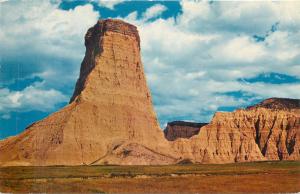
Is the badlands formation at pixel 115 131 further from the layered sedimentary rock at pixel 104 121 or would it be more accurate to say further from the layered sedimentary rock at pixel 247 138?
the layered sedimentary rock at pixel 247 138

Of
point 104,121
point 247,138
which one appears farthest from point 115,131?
point 247,138

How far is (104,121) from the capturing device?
12662cm

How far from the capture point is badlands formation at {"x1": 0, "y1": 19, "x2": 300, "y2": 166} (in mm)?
116875

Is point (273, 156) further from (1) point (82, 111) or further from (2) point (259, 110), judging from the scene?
(1) point (82, 111)

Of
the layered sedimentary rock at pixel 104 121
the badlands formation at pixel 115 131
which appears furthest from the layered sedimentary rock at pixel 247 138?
the layered sedimentary rock at pixel 104 121

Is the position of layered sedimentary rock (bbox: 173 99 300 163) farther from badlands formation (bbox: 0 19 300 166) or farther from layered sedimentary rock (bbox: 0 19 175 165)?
layered sedimentary rock (bbox: 0 19 175 165)

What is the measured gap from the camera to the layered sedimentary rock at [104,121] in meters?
116

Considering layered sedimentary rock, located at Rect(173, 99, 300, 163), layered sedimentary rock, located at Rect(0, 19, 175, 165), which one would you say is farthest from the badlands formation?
layered sedimentary rock, located at Rect(173, 99, 300, 163)

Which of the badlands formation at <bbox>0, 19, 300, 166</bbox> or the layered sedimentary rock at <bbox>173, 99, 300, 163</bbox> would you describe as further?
the layered sedimentary rock at <bbox>173, 99, 300, 163</bbox>

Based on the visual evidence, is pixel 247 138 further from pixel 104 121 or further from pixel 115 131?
pixel 104 121

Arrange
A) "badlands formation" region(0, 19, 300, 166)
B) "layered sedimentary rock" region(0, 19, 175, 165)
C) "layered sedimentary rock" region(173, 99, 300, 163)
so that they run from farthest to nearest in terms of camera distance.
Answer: "layered sedimentary rock" region(173, 99, 300, 163), "badlands formation" region(0, 19, 300, 166), "layered sedimentary rock" region(0, 19, 175, 165)

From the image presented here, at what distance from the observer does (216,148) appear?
169250 millimetres

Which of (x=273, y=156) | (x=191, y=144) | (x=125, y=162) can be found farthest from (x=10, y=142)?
(x=273, y=156)

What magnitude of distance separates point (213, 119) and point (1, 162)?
83491 mm
